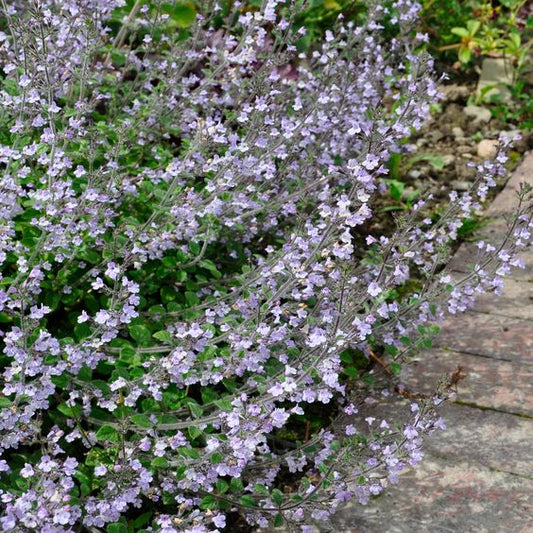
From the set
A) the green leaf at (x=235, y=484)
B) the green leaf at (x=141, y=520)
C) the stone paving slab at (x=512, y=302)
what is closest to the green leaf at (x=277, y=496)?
the green leaf at (x=235, y=484)

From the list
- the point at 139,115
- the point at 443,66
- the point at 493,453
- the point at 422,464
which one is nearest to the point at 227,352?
the point at 422,464

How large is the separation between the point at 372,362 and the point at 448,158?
2263mm

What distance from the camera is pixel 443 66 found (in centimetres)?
A: 665

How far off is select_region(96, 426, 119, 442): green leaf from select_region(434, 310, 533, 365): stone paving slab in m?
1.71

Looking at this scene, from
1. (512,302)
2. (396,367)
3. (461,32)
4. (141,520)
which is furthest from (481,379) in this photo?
(461,32)

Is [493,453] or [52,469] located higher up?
[493,453]

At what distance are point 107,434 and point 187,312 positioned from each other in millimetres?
617

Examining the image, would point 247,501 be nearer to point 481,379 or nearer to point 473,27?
point 481,379

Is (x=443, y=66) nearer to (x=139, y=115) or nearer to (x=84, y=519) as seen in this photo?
(x=139, y=115)

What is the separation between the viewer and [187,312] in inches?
124

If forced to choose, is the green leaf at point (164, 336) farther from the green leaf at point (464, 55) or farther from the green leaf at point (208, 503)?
the green leaf at point (464, 55)

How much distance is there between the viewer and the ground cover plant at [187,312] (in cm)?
256

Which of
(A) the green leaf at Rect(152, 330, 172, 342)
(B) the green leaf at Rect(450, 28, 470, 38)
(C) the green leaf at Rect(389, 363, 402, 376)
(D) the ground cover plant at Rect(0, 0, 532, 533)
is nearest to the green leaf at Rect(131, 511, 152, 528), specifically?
(D) the ground cover plant at Rect(0, 0, 532, 533)

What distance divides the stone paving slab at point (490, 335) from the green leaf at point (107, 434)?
1714 millimetres
